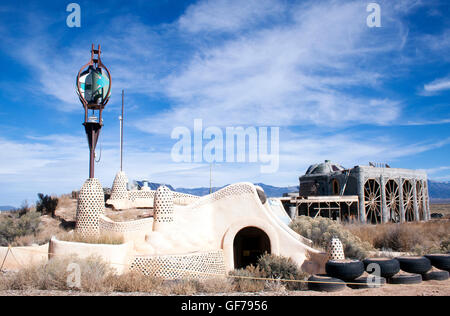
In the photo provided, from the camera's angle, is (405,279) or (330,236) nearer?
(405,279)

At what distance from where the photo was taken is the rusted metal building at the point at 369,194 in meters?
28.9

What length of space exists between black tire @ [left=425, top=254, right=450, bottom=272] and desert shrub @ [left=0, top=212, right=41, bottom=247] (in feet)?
54.3

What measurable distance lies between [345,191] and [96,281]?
86.0 ft

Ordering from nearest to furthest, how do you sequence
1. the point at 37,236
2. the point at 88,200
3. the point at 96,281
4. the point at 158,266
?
the point at 96,281, the point at 158,266, the point at 88,200, the point at 37,236

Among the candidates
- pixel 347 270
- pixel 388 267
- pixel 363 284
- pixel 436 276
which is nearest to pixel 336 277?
pixel 347 270

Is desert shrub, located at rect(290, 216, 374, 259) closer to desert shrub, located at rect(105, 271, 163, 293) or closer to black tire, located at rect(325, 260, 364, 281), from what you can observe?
black tire, located at rect(325, 260, 364, 281)

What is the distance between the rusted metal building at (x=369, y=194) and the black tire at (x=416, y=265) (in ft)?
55.6

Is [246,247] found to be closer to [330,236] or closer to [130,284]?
[330,236]

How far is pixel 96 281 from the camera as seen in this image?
28.1ft

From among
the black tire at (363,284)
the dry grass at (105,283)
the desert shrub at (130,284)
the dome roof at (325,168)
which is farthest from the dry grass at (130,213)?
the dome roof at (325,168)

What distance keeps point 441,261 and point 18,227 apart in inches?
692

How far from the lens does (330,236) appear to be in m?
14.9
